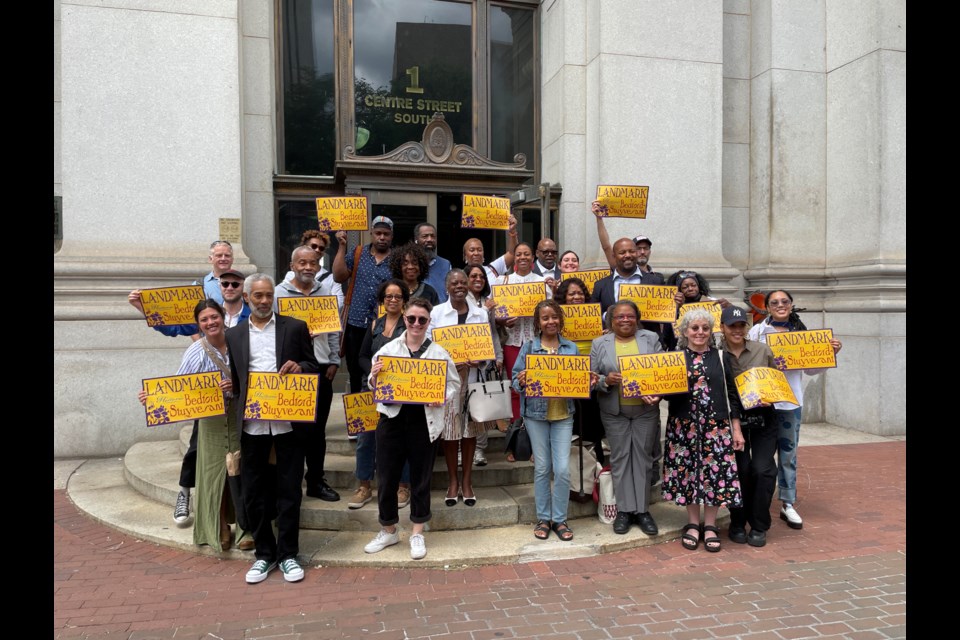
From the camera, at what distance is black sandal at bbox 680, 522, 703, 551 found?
5.49m

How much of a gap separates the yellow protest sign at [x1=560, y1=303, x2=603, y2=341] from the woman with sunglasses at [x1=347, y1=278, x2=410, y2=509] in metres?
1.55

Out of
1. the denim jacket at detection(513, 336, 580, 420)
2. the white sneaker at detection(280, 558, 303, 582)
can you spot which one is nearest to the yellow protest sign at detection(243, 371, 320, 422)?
the white sneaker at detection(280, 558, 303, 582)

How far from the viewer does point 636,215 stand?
7836mm

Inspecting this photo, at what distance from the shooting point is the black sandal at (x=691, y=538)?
18.0 feet

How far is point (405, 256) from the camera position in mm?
5938

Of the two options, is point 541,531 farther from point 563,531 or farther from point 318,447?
point 318,447

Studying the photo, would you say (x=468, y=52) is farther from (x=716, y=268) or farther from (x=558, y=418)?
(x=558, y=418)

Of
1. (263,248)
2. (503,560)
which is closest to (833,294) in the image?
(503,560)

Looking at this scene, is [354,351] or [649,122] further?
[649,122]

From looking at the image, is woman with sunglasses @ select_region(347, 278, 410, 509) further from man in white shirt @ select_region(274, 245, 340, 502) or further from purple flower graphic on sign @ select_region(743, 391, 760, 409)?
purple flower graphic on sign @ select_region(743, 391, 760, 409)

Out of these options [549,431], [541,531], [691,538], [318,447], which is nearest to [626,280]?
[549,431]

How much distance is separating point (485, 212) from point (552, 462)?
119 inches

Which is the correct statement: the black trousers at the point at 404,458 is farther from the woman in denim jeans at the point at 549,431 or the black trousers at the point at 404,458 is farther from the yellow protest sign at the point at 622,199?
the yellow protest sign at the point at 622,199

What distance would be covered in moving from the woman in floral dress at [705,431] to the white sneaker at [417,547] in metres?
2.21
